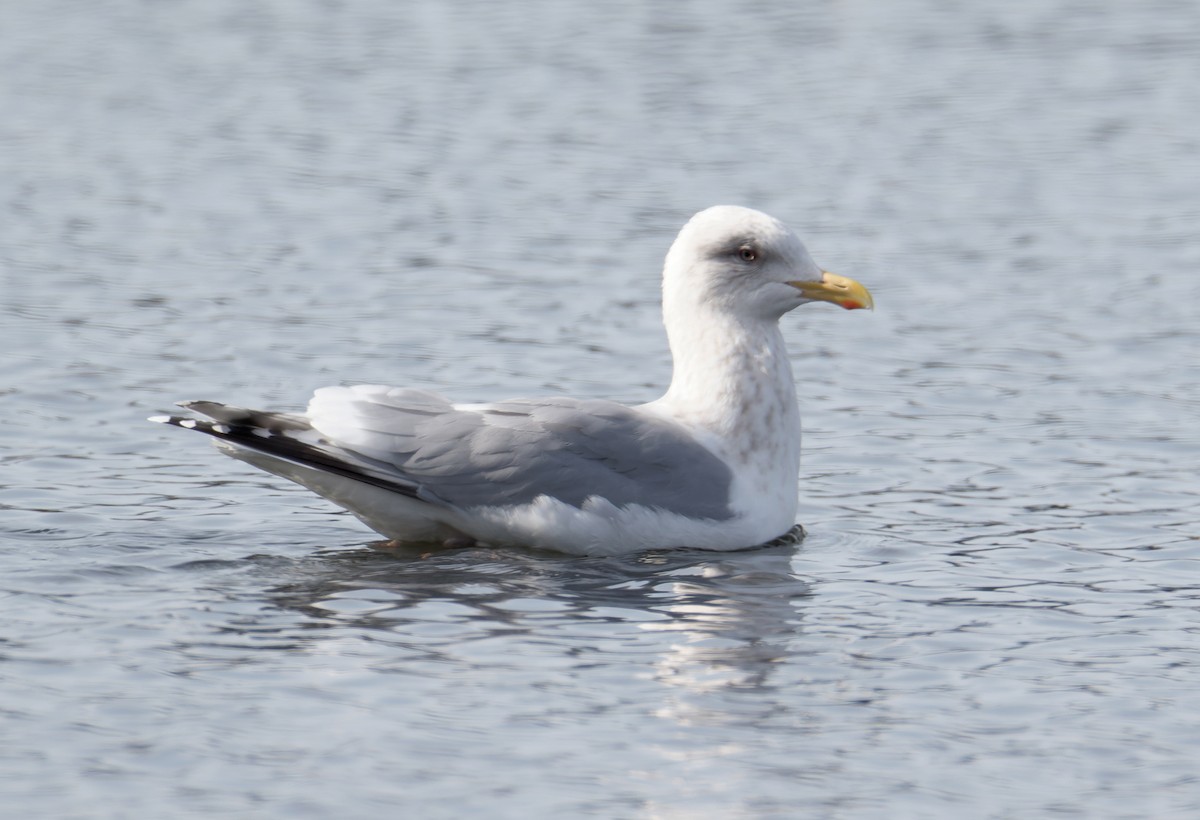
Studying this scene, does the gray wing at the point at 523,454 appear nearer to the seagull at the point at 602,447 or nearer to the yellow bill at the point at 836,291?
the seagull at the point at 602,447

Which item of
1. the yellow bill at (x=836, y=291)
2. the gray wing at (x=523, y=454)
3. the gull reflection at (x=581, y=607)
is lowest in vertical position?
the gull reflection at (x=581, y=607)

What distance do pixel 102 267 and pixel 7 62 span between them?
26.4 ft

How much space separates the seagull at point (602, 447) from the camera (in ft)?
29.1

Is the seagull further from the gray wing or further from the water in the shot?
the water

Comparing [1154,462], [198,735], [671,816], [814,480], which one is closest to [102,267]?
[814,480]

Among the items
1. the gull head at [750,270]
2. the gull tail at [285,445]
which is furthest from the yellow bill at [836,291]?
the gull tail at [285,445]

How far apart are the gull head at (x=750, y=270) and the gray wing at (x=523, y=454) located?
0.76 meters

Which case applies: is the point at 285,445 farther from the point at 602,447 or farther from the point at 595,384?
the point at 595,384

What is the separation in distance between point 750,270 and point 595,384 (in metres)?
2.82

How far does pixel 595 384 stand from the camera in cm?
1216

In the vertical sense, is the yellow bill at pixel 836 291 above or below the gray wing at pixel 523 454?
above

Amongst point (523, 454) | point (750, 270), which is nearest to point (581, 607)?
point (523, 454)

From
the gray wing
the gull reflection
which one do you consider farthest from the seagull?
the gull reflection

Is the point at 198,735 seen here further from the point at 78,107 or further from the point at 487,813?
the point at 78,107
